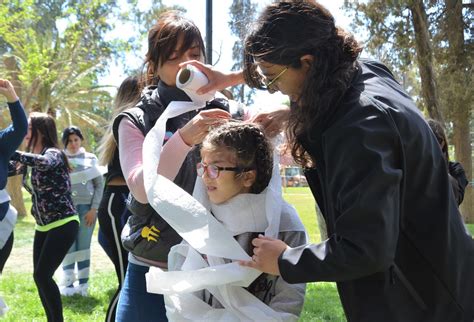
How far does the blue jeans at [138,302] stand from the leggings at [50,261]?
2.58 m

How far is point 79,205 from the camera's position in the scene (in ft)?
23.6

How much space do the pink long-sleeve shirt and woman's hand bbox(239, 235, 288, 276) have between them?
1.58 ft

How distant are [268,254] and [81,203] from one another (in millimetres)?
5885

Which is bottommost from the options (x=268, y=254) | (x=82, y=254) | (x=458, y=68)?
(x=82, y=254)

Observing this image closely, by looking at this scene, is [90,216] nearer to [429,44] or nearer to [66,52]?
[429,44]

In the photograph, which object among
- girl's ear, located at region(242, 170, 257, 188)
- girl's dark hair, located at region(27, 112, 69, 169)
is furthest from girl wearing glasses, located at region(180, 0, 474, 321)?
girl's dark hair, located at region(27, 112, 69, 169)

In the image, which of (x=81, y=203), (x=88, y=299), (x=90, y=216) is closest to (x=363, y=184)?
(x=88, y=299)

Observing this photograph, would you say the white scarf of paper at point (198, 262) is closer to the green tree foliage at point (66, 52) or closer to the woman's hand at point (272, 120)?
the woman's hand at point (272, 120)

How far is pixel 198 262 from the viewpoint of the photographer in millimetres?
1952

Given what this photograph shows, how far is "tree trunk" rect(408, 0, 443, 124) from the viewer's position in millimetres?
12398

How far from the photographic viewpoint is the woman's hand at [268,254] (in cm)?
162

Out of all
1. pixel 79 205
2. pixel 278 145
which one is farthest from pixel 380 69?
pixel 79 205

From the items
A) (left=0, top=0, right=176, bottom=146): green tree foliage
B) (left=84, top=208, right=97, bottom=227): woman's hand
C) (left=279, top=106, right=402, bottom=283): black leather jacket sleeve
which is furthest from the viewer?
(left=0, top=0, right=176, bottom=146): green tree foliage

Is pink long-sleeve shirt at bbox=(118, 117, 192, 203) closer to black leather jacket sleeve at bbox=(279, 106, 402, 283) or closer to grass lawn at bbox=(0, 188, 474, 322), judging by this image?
black leather jacket sleeve at bbox=(279, 106, 402, 283)
